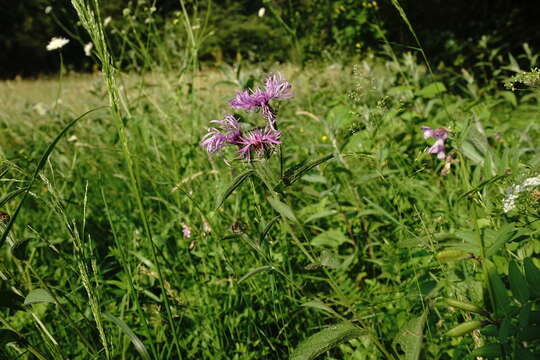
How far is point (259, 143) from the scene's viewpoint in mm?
676

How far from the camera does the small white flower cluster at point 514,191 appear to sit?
2.10 feet

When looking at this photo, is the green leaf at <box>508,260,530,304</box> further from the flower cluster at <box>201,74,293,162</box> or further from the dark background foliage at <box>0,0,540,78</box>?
the dark background foliage at <box>0,0,540,78</box>

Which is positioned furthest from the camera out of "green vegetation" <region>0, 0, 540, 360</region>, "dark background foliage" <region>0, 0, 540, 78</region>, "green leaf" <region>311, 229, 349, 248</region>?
"dark background foliage" <region>0, 0, 540, 78</region>

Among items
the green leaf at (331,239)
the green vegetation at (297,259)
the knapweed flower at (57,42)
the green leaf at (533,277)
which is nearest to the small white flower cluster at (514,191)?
the green vegetation at (297,259)

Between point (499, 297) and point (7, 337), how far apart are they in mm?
789

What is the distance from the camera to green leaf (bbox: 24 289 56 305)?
0.67 m

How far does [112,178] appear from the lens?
7.58 feet

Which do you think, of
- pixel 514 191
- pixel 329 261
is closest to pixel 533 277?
pixel 514 191

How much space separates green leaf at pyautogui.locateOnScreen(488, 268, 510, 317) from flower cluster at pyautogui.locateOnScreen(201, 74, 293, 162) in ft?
1.27

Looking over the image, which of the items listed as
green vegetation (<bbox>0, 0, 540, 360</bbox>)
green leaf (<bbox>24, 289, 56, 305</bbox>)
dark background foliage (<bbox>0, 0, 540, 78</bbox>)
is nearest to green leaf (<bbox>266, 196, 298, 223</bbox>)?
green vegetation (<bbox>0, 0, 540, 360</bbox>)

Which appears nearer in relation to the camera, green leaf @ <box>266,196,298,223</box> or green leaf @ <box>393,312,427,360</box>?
green leaf @ <box>393,312,427,360</box>

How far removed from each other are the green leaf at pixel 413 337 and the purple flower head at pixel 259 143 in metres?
0.35

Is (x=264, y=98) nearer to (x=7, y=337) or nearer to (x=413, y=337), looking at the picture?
(x=413, y=337)

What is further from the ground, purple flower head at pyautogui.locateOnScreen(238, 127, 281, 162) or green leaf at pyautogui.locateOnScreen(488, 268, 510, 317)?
purple flower head at pyautogui.locateOnScreen(238, 127, 281, 162)
